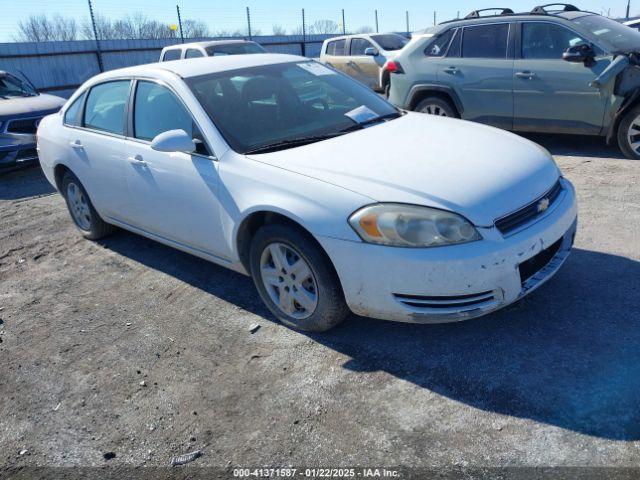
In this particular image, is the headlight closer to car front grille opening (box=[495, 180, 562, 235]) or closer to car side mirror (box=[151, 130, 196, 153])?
car front grille opening (box=[495, 180, 562, 235])

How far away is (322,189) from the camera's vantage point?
317cm

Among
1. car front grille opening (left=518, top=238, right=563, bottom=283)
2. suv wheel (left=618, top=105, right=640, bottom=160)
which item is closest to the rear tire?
car front grille opening (left=518, top=238, right=563, bottom=283)

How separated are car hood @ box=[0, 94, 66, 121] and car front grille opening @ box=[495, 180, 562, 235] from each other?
8113mm

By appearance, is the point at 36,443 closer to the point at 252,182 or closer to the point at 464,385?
the point at 252,182

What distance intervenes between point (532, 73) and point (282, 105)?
430 cm

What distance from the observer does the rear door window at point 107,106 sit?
4609 millimetres

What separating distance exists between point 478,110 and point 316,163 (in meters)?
4.98

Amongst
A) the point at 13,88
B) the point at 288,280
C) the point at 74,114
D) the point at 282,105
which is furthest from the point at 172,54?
the point at 288,280

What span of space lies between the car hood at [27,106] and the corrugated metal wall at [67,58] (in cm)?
714

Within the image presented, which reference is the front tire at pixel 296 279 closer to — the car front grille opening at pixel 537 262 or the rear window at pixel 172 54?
the car front grille opening at pixel 537 262

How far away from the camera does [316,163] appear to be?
11.0 ft

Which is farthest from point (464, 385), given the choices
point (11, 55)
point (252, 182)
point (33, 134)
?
point (11, 55)

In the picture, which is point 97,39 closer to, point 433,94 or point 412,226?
point 433,94

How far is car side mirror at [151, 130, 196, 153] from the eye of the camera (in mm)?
3660
